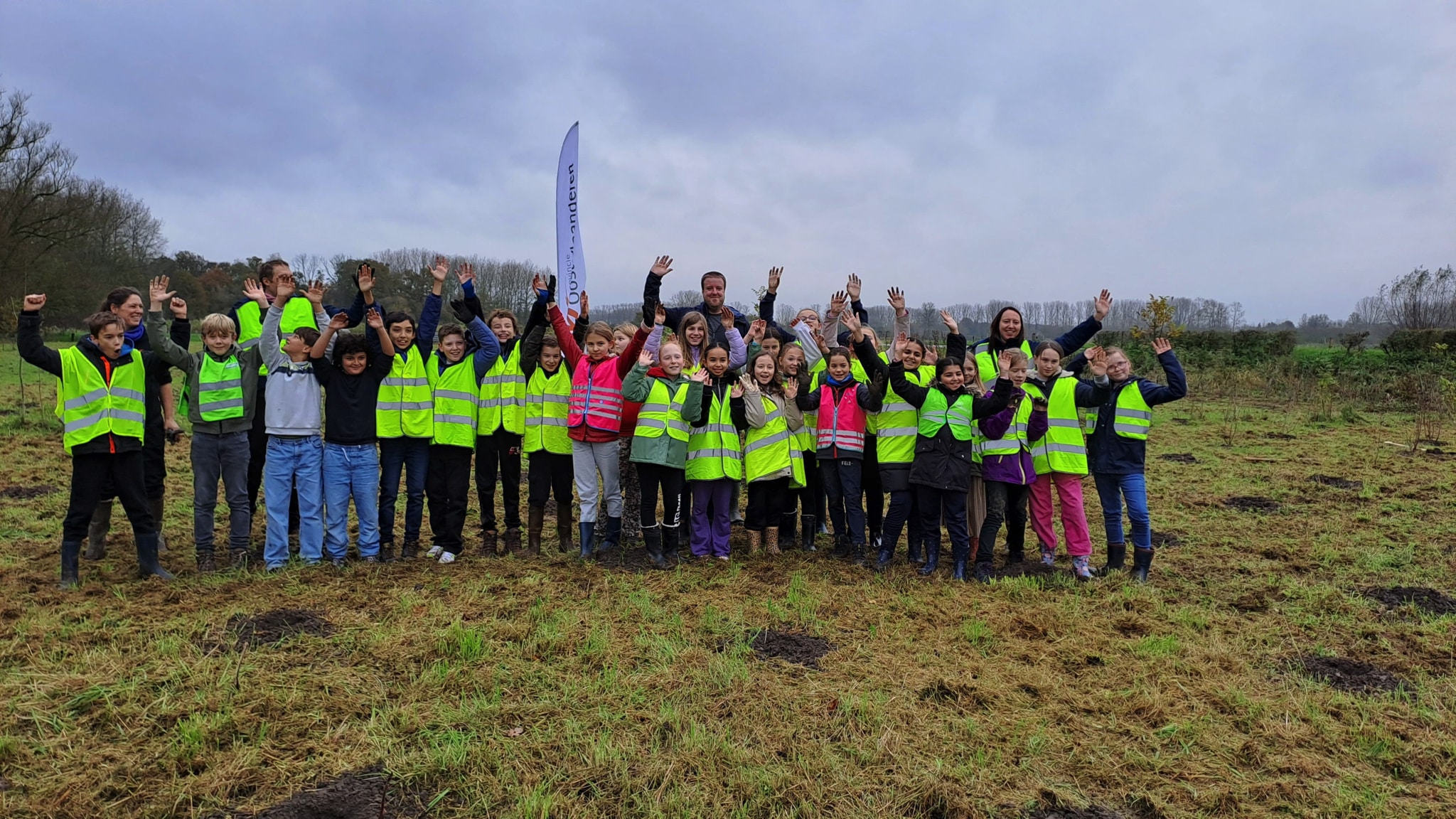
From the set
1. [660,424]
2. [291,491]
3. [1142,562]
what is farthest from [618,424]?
[1142,562]

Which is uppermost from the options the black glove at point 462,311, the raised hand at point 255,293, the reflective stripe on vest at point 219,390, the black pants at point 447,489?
the raised hand at point 255,293

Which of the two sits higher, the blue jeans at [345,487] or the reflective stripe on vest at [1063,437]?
the reflective stripe on vest at [1063,437]

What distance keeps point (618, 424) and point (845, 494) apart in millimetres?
2150

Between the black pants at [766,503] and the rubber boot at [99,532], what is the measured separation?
5.35m

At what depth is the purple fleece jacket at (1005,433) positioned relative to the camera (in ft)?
20.0

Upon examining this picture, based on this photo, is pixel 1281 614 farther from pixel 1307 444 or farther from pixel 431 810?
pixel 1307 444

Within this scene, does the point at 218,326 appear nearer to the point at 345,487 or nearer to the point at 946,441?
the point at 345,487

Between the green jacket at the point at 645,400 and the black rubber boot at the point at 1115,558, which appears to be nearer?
the green jacket at the point at 645,400

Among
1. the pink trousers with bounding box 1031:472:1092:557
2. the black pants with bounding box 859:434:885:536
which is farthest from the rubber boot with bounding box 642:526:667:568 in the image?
the pink trousers with bounding box 1031:472:1092:557

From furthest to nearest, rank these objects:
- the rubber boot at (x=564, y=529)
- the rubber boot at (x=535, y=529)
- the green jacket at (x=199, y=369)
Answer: the rubber boot at (x=564, y=529)
the rubber boot at (x=535, y=529)
the green jacket at (x=199, y=369)

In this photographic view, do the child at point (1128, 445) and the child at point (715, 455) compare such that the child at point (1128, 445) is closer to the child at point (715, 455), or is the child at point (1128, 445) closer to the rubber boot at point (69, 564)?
the child at point (715, 455)

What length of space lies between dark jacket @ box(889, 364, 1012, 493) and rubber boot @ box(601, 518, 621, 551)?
2.64 m

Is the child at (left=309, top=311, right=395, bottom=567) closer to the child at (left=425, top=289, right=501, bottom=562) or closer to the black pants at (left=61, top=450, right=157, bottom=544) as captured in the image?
the child at (left=425, top=289, right=501, bottom=562)

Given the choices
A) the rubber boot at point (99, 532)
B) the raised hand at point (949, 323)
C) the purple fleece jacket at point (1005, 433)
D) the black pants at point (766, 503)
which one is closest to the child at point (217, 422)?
the rubber boot at point (99, 532)
